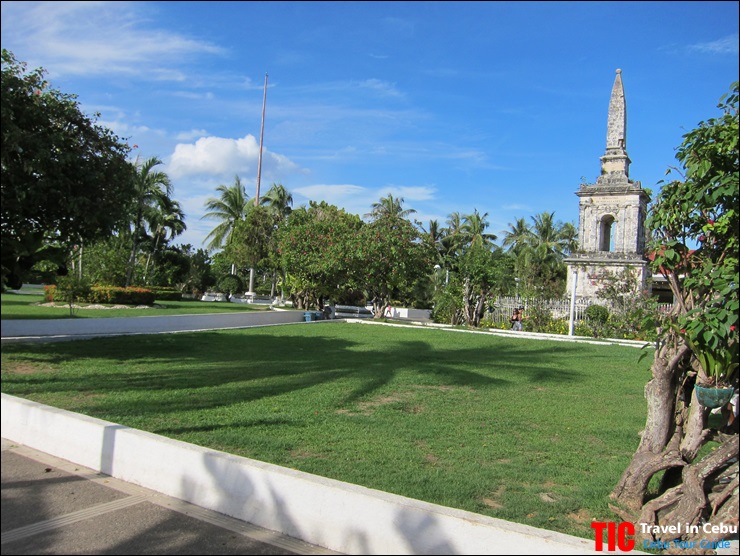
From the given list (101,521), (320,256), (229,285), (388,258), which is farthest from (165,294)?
(101,521)

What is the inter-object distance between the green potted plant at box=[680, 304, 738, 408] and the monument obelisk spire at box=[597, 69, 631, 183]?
83.7ft

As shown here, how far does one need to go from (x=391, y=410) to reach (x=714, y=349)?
181 inches

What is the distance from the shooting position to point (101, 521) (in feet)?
12.4

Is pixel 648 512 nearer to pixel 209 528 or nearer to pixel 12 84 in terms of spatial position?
pixel 209 528

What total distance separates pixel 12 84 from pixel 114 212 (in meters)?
2.17

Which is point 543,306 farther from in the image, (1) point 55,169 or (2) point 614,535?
(2) point 614,535

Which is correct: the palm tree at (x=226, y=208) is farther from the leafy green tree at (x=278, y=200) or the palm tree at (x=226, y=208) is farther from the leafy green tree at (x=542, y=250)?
the leafy green tree at (x=542, y=250)

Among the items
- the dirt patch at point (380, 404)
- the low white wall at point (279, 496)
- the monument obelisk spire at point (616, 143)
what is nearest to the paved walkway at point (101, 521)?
the low white wall at point (279, 496)

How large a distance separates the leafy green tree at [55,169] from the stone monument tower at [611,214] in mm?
22253

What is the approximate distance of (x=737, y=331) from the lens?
3.66 m

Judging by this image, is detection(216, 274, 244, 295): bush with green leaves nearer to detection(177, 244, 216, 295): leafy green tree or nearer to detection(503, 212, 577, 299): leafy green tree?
detection(177, 244, 216, 295): leafy green tree

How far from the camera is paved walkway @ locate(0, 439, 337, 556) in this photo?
3.28 m

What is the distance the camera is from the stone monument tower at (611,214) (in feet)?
87.9

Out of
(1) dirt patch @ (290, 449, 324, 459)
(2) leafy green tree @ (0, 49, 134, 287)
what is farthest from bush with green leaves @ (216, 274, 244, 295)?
(1) dirt patch @ (290, 449, 324, 459)
